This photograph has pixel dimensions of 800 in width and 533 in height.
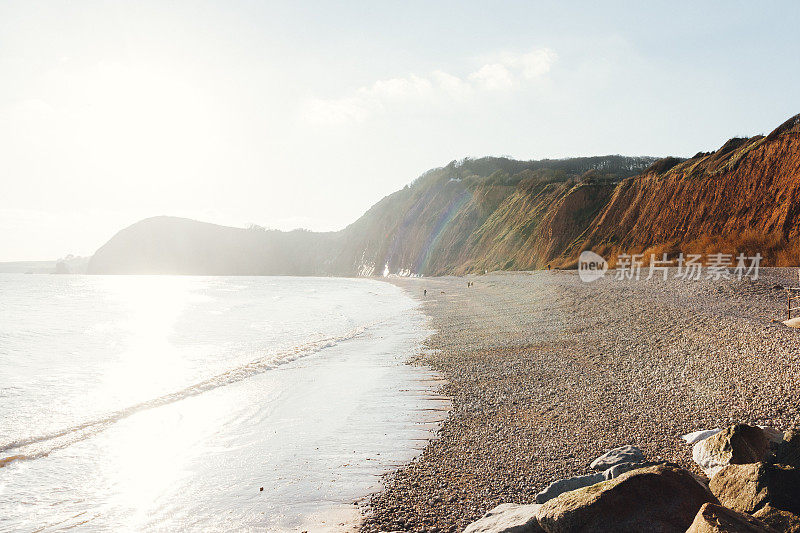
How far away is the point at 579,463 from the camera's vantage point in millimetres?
7727

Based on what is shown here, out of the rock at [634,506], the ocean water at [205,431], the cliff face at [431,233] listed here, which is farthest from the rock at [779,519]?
the cliff face at [431,233]

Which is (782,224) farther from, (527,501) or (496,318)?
(527,501)

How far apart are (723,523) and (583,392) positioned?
821 centimetres

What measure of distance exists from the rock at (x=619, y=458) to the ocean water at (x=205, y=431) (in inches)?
137

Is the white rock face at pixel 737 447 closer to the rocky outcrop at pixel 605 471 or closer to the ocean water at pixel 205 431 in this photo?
the rocky outcrop at pixel 605 471

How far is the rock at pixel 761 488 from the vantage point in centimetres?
472

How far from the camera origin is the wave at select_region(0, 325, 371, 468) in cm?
1023

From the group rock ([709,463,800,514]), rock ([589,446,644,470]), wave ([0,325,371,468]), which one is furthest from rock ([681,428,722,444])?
wave ([0,325,371,468])

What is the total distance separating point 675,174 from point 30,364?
58.2 metres

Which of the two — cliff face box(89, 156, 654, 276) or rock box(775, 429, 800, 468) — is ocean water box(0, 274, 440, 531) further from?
cliff face box(89, 156, 654, 276)

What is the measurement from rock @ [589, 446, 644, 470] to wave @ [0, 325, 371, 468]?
35.3 feet

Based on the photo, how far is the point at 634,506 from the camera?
4574 millimetres

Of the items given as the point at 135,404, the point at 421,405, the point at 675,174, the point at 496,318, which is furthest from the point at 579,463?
the point at 675,174

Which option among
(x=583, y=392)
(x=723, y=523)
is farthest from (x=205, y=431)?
(x=723, y=523)
